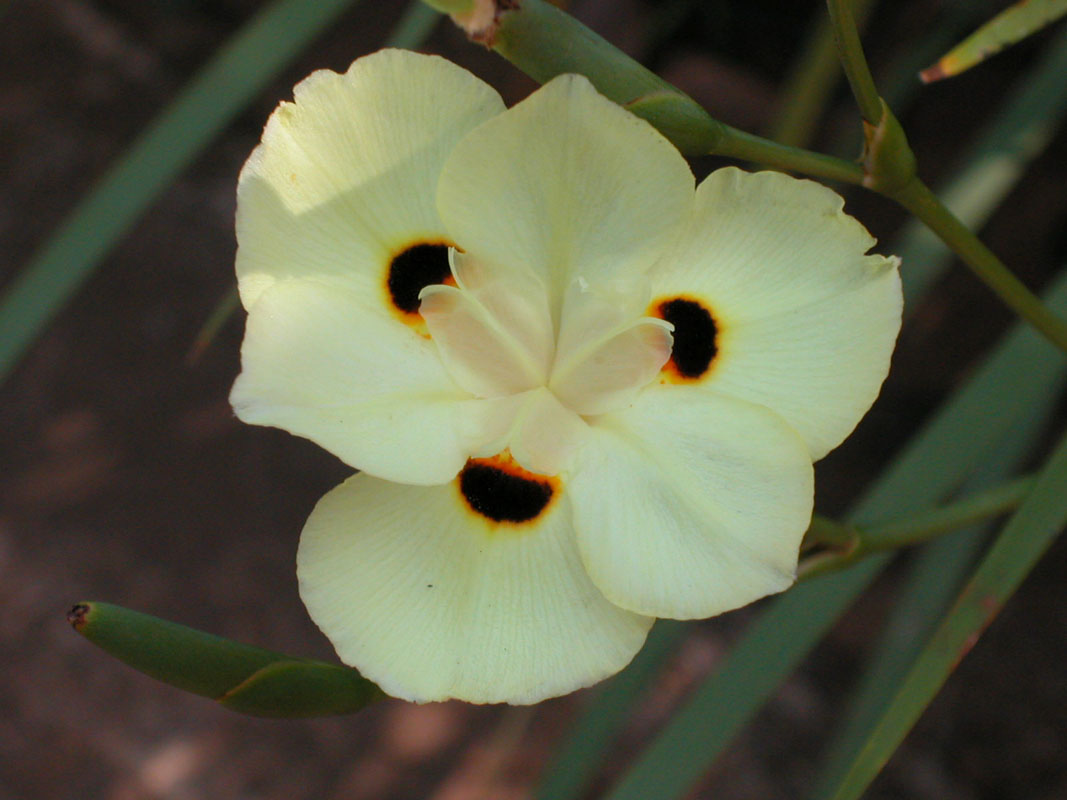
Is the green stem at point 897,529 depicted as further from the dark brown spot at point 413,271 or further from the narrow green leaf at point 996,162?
the narrow green leaf at point 996,162

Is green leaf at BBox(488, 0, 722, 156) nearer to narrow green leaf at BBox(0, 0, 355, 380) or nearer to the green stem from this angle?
the green stem

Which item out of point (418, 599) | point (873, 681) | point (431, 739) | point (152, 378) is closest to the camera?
point (418, 599)

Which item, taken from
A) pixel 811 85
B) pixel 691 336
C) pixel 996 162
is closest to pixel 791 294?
pixel 691 336

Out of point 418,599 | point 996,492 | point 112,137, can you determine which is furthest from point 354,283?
point 112,137

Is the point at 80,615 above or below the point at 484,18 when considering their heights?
below

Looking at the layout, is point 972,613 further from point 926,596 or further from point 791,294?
point 926,596

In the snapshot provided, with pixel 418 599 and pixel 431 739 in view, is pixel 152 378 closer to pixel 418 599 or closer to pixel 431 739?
pixel 431 739
